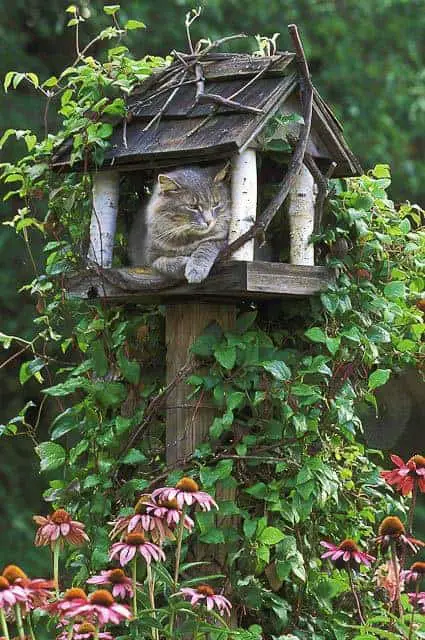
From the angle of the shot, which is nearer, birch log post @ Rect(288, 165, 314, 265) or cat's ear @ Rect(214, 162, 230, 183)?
cat's ear @ Rect(214, 162, 230, 183)

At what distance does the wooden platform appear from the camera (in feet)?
9.71

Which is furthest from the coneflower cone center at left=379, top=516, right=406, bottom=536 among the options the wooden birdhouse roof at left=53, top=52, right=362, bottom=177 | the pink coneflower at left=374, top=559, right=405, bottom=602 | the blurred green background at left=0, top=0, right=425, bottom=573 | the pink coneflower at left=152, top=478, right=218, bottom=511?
the blurred green background at left=0, top=0, right=425, bottom=573

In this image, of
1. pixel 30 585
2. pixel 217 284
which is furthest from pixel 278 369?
pixel 30 585

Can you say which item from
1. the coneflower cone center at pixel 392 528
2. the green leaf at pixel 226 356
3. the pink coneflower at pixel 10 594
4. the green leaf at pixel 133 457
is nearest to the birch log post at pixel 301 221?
the green leaf at pixel 226 356

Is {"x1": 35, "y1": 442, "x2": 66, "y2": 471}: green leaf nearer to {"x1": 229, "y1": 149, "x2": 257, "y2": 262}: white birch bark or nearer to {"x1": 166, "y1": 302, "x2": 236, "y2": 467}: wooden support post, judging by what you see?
{"x1": 166, "y1": 302, "x2": 236, "y2": 467}: wooden support post

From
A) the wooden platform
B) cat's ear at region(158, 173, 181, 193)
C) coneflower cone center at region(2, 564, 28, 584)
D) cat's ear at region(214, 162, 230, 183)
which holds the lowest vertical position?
coneflower cone center at region(2, 564, 28, 584)

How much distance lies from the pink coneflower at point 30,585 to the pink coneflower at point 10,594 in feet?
0.07

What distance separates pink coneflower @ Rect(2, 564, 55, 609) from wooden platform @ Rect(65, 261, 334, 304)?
79cm

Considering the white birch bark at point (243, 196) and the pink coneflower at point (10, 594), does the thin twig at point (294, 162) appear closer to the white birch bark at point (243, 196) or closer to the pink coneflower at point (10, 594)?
the white birch bark at point (243, 196)

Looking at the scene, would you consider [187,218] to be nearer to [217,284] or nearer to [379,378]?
[217,284]

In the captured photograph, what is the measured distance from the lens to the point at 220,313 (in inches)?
127

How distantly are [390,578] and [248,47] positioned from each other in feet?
13.2

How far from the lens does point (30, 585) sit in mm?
2410

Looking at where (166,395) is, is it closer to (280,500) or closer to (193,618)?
(280,500)
